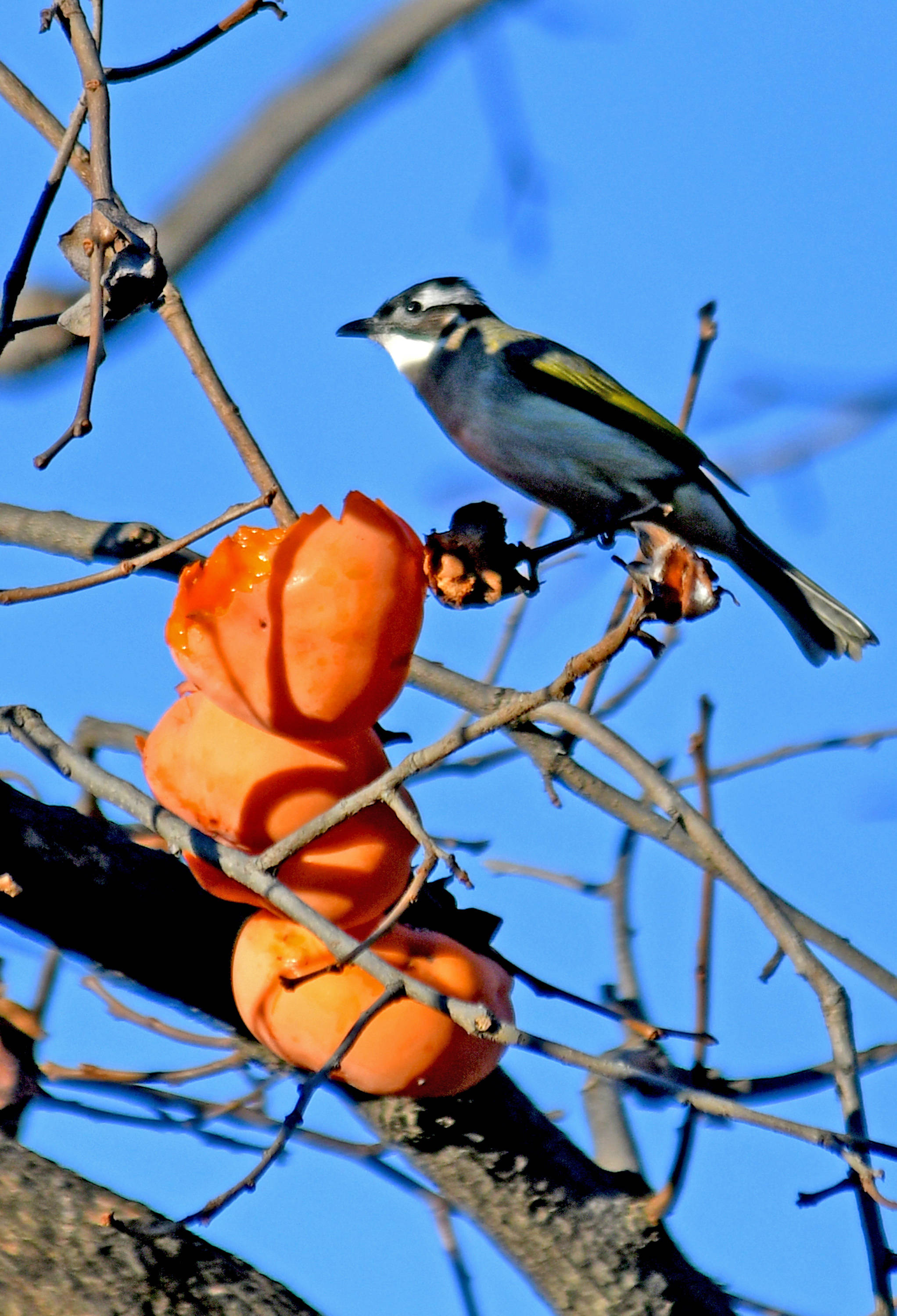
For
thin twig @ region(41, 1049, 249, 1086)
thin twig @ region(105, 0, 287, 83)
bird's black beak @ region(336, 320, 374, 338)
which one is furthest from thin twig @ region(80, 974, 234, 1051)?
bird's black beak @ region(336, 320, 374, 338)

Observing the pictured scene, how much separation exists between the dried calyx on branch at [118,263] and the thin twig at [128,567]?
1.12 feet

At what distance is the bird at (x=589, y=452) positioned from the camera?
15.3 ft

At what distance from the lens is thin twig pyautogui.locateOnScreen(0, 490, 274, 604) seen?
154 centimetres

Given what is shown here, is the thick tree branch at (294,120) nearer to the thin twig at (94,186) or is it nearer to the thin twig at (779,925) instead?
the thin twig at (94,186)

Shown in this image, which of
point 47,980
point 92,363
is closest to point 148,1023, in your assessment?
point 47,980

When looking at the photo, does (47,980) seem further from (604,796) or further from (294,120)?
(294,120)

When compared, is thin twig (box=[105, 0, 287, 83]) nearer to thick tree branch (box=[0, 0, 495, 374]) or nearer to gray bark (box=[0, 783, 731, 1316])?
gray bark (box=[0, 783, 731, 1316])

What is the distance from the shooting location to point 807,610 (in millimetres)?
4758

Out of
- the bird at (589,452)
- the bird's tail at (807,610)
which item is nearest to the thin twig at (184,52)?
the bird at (589,452)

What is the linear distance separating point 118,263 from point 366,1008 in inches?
40.6

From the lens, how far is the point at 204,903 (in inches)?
90.7

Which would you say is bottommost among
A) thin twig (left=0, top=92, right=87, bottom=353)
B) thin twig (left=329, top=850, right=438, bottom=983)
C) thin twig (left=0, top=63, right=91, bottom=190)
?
thin twig (left=329, top=850, right=438, bottom=983)

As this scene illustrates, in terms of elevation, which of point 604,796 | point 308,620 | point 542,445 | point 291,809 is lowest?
point 291,809

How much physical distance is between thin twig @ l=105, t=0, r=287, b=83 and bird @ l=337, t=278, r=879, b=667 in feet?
8.00
